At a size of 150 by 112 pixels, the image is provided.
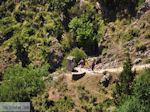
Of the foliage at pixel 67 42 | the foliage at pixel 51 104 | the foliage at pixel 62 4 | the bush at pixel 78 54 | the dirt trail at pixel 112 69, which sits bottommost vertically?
the foliage at pixel 51 104

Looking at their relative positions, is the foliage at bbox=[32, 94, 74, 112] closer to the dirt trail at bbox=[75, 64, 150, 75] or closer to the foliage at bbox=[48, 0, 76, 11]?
the dirt trail at bbox=[75, 64, 150, 75]

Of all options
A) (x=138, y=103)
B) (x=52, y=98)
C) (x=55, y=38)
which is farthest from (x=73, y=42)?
(x=138, y=103)

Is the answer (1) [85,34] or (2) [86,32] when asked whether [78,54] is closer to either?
(1) [85,34]

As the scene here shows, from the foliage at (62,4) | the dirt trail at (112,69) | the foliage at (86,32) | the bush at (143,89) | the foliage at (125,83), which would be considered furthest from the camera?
the foliage at (62,4)

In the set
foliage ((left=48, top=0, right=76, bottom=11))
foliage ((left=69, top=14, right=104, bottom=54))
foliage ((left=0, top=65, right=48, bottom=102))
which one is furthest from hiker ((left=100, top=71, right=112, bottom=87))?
foliage ((left=48, top=0, right=76, bottom=11))

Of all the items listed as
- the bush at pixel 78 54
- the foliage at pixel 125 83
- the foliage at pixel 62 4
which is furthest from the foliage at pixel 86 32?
the foliage at pixel 125 83

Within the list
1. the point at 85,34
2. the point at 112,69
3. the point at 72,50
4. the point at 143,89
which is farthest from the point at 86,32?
the point at 143,89

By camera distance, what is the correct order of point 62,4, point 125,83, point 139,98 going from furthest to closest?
point 62,4, point 125,83, point 139,98

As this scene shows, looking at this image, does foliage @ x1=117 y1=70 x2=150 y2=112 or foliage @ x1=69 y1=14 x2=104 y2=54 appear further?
foliage @ x1=69 y1=14 x2=104 y2=54

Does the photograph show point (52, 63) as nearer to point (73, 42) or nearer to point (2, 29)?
point (73, 42)

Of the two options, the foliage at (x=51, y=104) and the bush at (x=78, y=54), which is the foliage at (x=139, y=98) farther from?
the bush at (x=78, y=54)

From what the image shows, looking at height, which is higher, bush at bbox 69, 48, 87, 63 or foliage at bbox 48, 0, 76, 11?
foliage at bbox 48, 0, 76, 11
